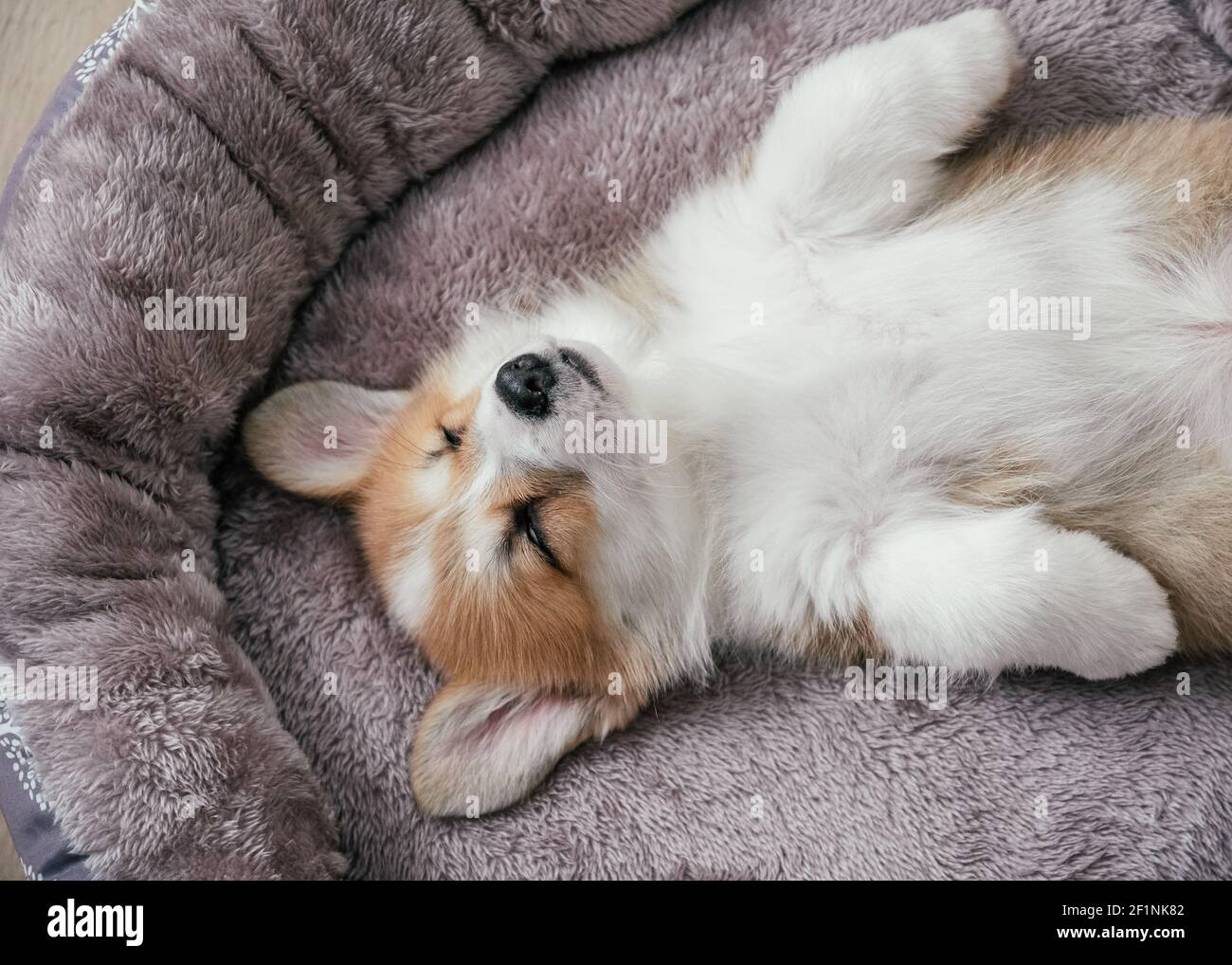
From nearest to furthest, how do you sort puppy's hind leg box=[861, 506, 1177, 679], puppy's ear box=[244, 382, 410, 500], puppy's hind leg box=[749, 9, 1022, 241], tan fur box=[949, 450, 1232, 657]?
puppy's hind leg box=[861, 506, 1177, 679], tan fur box=[949, 450, 1232, 657], puppy's hind leg box=[749, 9, 1022, 241], puppy's ear box=[244, 382, 410, 500]

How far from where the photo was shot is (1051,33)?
2.51 meters

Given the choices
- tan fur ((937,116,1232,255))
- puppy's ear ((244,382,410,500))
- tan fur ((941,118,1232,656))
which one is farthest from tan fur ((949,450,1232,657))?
puppy's ear ((244,382,410,500))

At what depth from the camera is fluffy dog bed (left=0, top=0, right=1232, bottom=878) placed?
7.28 ft

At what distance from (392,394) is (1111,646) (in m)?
1.80

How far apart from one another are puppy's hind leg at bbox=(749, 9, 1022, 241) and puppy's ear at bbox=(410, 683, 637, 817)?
1.28 metres

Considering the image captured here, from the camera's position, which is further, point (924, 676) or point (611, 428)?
point (924, 676)

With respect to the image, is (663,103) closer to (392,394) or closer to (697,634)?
(392,394)

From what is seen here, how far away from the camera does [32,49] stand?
2.96 m

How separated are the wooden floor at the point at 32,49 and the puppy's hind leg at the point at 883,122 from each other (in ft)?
7.10

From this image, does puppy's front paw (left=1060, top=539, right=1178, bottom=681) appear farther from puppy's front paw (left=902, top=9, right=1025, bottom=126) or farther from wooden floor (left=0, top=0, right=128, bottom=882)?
wooden floor (left=0, top=0, right=128, bottom=882)

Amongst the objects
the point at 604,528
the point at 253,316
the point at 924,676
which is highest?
the point at 253,316

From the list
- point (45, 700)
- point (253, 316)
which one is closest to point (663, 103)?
point (253, 316)

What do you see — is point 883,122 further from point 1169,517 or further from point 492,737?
point 492,737

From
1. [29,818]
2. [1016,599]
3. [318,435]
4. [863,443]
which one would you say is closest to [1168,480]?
[1016,599]
